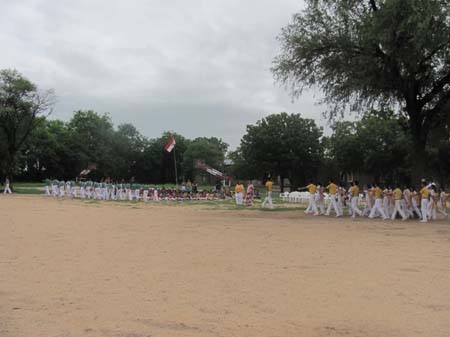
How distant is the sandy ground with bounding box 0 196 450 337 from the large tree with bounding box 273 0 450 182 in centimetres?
974

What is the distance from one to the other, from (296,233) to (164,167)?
7892 centimetres

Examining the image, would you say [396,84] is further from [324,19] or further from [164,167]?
Answer: [164,167]

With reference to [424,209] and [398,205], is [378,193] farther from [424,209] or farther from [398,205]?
[424,209]

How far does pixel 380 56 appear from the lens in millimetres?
23984

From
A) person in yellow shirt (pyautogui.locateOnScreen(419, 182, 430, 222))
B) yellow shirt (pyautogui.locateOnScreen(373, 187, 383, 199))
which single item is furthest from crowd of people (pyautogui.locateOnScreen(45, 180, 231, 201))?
person in yellow shirt (pyautogui.locateOnScreen(419, 182, 430, 222))

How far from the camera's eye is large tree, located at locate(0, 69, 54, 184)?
5556 centimetres

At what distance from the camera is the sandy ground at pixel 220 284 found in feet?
21.2

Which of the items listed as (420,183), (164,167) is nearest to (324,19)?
(420,183)

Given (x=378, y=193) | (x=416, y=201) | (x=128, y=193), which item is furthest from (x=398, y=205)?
(x=128, y=193)

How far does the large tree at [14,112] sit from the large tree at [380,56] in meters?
38.1

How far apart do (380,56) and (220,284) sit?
1832 cm

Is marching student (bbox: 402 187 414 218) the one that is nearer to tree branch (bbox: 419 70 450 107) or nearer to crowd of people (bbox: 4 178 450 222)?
crowd of people (bbox: 4 178 450 222)

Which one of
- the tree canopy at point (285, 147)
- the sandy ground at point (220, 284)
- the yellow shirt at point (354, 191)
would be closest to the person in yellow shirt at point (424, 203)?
the yellow shirt at point (354, 191)

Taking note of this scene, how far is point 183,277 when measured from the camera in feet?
30.8
